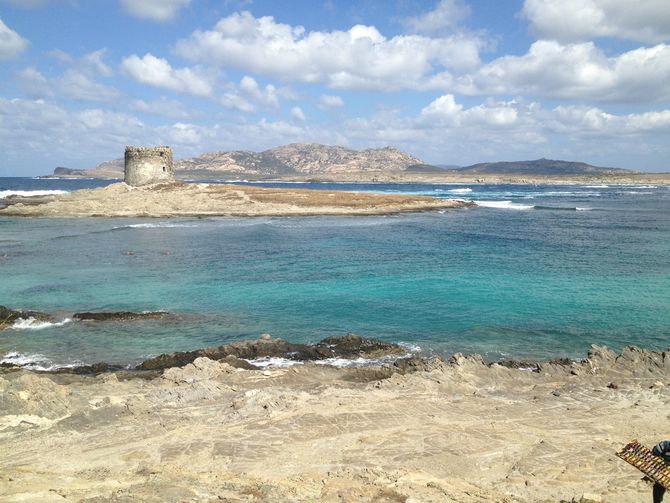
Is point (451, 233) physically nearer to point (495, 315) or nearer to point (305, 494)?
point (495, 315)

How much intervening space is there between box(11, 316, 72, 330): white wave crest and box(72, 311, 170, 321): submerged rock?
1.81ft

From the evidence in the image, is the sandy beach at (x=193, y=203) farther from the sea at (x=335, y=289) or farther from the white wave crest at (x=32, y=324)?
the white wave crest at (x=32, y=324)

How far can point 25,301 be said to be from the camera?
2117 centimetres

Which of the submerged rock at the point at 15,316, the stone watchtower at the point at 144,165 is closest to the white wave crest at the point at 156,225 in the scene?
the stone watchtower at the point at 144,165

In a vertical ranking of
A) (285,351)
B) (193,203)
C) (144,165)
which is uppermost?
(144,165)

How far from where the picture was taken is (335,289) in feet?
76.5

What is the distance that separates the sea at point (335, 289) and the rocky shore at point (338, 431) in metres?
2.72

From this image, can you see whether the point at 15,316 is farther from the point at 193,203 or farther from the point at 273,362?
the point at 193,203

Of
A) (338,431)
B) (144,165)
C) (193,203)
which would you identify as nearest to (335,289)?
(338,431)

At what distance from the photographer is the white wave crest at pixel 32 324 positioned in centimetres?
1784

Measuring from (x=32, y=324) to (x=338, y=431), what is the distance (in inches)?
534

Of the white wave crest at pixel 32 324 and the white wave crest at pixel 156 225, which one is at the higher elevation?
the white wave crest at pixel 156 225

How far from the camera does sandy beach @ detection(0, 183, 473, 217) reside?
55.4 metres

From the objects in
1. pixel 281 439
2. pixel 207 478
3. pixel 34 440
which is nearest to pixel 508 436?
pixel 281 439
